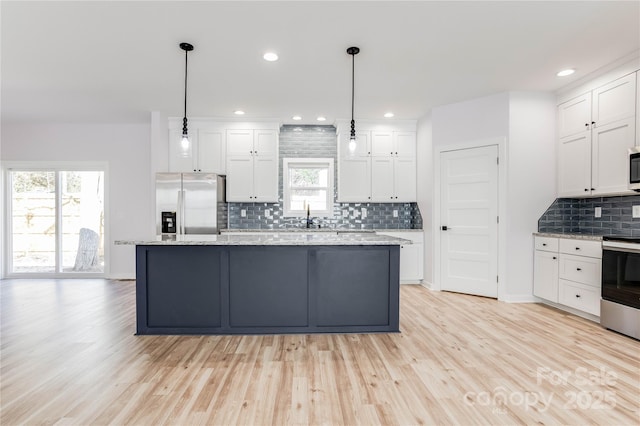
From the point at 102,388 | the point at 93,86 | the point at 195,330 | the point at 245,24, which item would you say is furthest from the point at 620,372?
the point at 93,86

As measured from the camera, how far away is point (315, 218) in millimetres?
5539

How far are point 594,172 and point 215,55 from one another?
4144 millimetres

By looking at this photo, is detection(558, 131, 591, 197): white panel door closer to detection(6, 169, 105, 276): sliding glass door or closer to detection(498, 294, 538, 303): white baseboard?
detection(498, 294, 538, 303): white baseboard

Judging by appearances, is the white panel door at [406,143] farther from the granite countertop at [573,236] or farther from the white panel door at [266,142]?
the granite countertop at [573,236]

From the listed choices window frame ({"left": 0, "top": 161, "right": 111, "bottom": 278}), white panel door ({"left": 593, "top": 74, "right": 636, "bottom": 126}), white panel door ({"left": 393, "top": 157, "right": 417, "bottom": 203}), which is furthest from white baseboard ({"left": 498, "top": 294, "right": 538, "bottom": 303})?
window frame ({"left": 0, "top": 161, "right": 111, "bottom": 278})

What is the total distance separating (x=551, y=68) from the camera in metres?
3.44

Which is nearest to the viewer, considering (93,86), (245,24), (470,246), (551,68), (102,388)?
(102,388)

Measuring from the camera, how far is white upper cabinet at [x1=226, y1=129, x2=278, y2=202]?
5.20m

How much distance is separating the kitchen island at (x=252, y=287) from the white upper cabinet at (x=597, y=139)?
7.81 feet

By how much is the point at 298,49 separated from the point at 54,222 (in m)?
5.30

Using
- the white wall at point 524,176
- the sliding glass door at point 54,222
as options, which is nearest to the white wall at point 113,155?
the sliding glass door at point 54,222

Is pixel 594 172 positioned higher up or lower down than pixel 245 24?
lower down

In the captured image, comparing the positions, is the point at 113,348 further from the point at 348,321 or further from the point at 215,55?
the point at 215,55

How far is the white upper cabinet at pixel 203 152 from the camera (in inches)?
202
